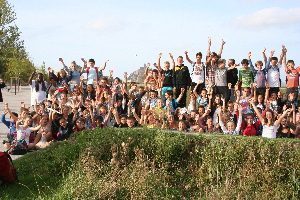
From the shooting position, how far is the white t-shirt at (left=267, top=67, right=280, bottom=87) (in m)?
14.0

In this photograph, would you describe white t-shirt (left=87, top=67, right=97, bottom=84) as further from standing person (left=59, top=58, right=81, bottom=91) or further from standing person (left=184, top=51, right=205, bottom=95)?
standing person (left=184, top=51, right=205, bottom=95)

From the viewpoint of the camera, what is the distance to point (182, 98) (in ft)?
48.1

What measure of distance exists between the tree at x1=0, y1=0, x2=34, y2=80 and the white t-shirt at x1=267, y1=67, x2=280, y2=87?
125 feet

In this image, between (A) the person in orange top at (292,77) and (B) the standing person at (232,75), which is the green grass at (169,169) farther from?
(A) the person in orange top at (292,77)

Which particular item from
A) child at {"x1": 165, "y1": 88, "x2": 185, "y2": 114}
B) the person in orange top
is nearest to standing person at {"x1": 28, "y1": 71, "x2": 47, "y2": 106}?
child at {"x1": 165, "y1": 88, "x2": 185, "y2": 114}

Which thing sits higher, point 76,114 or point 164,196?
point 76,114

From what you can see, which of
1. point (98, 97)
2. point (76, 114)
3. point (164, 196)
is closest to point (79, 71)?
point (98, 97)

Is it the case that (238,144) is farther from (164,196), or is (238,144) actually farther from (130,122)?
(130,122)

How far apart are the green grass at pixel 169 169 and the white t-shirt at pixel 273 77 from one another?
534cm

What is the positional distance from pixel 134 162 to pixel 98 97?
254 inches

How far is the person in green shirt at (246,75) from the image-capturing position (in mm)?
14023

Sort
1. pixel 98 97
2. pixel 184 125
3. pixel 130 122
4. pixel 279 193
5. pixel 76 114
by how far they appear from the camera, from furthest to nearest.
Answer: pixel 98 97, pixel 76 114, pixel 130 122, pixel 184 125, pixel 279 193

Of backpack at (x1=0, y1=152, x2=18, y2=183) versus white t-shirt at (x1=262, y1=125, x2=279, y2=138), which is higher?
A: white t-shirt at (x1=262, y1=125, x2=279, y2=138)

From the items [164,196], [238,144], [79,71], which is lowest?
[164,196]
